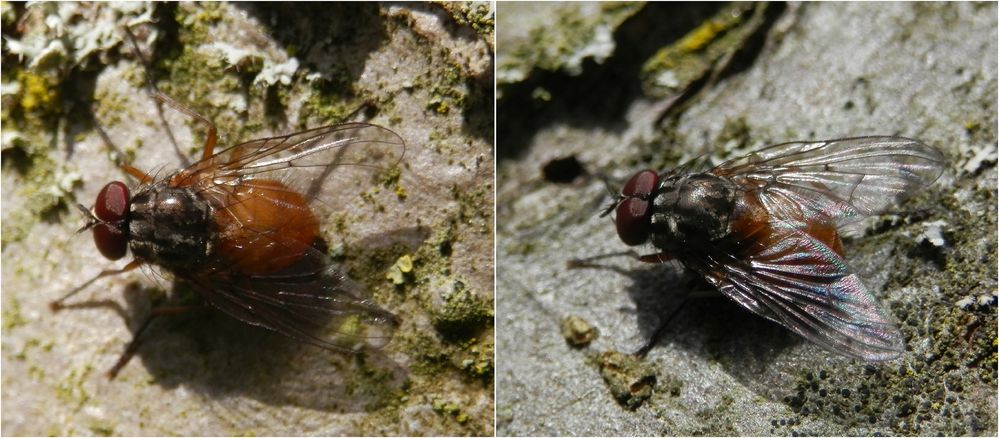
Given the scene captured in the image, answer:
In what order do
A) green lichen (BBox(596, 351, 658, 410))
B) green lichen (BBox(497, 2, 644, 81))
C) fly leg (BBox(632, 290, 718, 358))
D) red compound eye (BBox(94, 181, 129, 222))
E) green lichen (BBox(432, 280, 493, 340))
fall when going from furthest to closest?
green lichen (BBox(497, 2, 644, 81)) < red compound eye (BBox(94, 181, 129, 222)) < green lichen (BBox(432, 280, 493, 340)) < fly leg (BBox(632, 290, 718, 358)) < green lichen (BBox(596, 351, 658, 410))

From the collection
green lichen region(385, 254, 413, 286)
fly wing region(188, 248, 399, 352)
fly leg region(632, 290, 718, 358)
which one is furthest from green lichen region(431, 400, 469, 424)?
fly leg region(632, 290, 718, 358)

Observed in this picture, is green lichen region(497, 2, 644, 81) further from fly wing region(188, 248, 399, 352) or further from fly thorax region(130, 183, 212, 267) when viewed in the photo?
fly thorax region(130, 183, 212, 267)

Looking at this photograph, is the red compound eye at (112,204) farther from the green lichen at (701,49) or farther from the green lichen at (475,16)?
the green lichen at (701,49)

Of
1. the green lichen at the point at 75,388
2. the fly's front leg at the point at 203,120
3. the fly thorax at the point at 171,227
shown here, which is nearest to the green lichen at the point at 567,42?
the fly's front leg at the point at 203,120

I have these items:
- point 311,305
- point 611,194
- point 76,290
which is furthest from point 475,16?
point 76,290

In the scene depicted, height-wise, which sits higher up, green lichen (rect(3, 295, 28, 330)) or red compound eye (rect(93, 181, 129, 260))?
red compound eye (rect(93, 181, 129, 260))

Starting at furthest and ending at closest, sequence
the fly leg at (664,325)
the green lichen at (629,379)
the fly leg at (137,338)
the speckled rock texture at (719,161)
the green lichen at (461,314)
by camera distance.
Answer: the fly leg at (137,338), the green lichen at (461,314), the fly leg at (664,325), the green lichen at (629,379), the speckled rock texture at (719,161)

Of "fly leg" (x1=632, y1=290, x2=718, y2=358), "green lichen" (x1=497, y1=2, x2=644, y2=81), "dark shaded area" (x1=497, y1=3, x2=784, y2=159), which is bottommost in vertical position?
"fly leg" (x1=632, y1=290, x2=718, y2=358)
